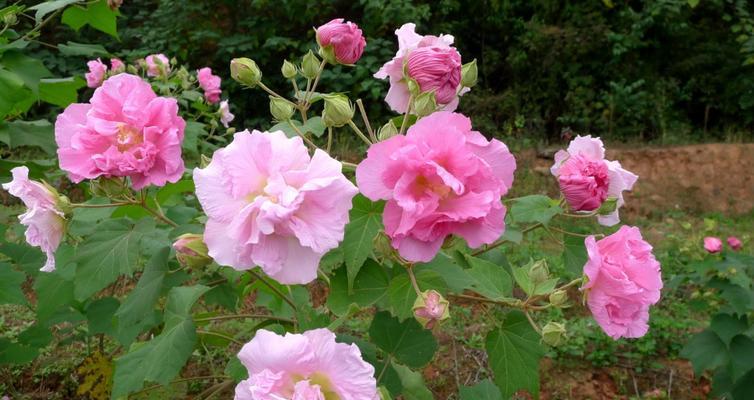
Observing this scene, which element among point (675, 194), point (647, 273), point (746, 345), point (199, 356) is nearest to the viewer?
point (647, 273)

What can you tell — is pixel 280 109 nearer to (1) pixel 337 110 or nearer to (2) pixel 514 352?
(1) pixel 337 110

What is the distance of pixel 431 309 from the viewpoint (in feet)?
2.86

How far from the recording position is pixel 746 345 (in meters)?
2.32

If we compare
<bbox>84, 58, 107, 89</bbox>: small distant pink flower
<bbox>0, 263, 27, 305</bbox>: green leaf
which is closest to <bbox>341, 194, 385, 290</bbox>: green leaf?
<bbox>0, 263, 27, 305</bbox>: green leaf

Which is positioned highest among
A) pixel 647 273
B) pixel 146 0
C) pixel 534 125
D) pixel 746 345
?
pixel 647 273

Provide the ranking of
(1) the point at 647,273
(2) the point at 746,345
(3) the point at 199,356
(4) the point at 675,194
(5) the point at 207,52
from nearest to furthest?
(1) the point at 647,273 < (2) the point at 746,345 < (3) the point at 199,356 < (4) the point at 675,194 < (5) the point at 207,52

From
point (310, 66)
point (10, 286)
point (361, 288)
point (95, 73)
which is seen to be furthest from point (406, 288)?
point (95, 73)

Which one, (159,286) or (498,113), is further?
(498,113)

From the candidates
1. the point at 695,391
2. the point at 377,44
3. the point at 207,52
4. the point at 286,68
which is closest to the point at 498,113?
the point at 377,44

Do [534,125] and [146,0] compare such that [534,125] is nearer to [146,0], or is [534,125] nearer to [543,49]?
[543,49]

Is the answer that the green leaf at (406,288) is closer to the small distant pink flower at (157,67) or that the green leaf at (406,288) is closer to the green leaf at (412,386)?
the green leaf at (412,386)

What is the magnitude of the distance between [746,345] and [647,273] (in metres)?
1.70

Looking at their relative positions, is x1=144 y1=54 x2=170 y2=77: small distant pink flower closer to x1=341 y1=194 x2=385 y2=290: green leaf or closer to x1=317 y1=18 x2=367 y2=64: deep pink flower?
x1=317 y1=18 x2=367 y2=64: deep pink flower

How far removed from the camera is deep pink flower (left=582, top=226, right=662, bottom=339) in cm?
91
